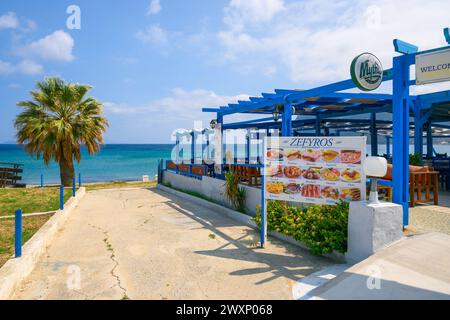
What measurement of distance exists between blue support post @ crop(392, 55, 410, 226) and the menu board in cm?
64

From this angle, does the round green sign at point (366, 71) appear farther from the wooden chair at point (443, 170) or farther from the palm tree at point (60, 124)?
the palm tree at point (60, 124)

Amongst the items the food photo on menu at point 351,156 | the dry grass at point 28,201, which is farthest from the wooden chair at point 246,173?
the dry grass at point 28,201

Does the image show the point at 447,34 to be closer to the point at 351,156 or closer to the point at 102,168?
the point at 351,156

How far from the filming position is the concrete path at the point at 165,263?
4.37 metres

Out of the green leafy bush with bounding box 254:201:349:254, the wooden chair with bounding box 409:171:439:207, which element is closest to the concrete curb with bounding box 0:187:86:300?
the green leafy bush with bounding box 254:201:349:254

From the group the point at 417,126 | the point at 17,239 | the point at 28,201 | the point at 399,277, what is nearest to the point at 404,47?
the point at 399,277

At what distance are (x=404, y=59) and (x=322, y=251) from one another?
371 cm

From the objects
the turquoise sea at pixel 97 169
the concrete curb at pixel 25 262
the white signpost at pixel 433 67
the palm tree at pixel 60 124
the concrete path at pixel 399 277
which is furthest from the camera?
Answer: the turquoise sea at pixel 97 169

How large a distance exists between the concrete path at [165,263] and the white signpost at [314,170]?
3.51 feet

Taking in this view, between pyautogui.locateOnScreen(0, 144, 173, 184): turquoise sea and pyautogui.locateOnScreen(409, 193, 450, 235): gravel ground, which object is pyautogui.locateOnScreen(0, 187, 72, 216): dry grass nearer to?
pyautogui.locateOnScreen(0, 144, 173, 184): turquoise sea
